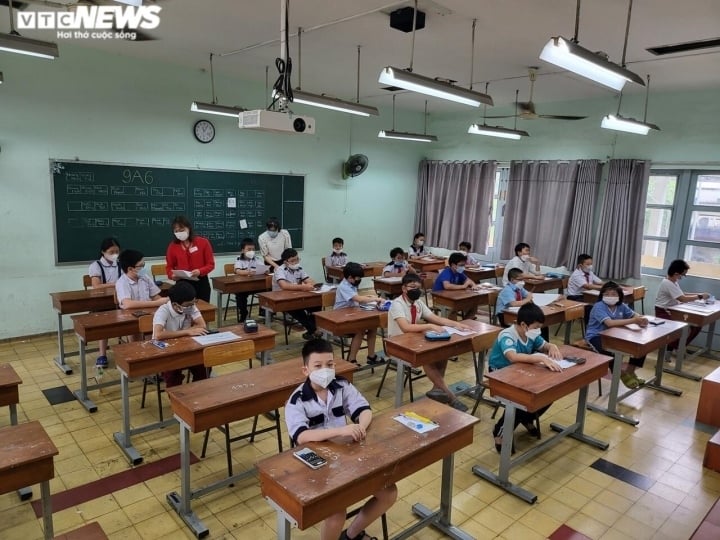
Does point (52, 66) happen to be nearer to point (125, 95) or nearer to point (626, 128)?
point (125, 95)

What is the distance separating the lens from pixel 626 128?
19.2ft

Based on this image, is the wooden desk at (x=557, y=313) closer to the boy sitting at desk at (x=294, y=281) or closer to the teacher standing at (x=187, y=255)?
the boy sitting at desk at (x=294, y=281)

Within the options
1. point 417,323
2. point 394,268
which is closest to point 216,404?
point 417,323

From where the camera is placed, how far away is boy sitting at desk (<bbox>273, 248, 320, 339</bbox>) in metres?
6.09

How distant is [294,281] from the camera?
630 centimetres

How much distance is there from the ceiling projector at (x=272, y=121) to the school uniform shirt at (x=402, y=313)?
6.48 ft

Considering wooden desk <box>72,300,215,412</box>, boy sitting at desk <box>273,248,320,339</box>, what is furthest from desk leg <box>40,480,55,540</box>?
boy sitting at desk <box>273,248,320,339</box>

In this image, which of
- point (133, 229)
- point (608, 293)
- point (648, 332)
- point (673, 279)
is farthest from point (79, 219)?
point (673, 279)

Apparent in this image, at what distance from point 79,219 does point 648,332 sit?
698cm

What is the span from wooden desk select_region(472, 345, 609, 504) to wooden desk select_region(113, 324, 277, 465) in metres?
1.97

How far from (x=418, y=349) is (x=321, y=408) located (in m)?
1.54

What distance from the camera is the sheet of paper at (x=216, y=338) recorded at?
3751mm

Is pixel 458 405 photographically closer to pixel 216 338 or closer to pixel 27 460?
pixel 216 338

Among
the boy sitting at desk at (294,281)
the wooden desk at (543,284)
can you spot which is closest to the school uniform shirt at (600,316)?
the wooden desk at (543,284)
